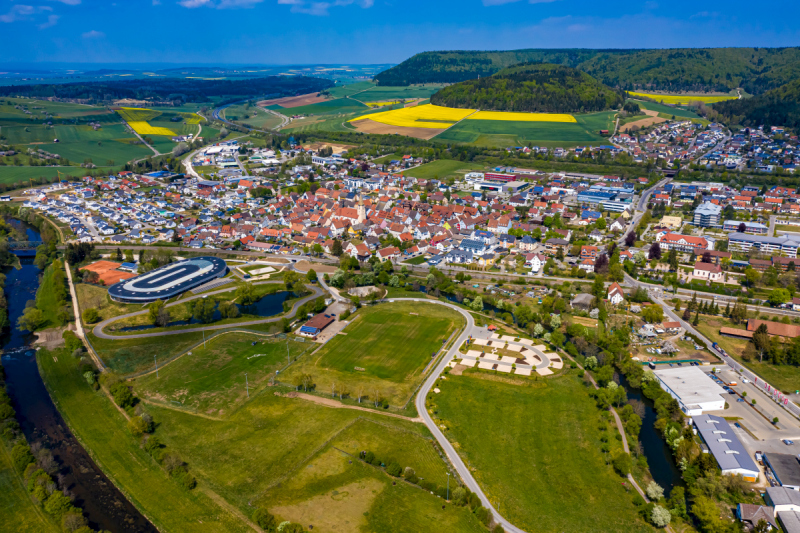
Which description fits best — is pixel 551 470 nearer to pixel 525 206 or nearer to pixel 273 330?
pixel 273 330

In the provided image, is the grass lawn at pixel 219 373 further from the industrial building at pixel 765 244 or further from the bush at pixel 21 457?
the industrial building at pixel 765 244

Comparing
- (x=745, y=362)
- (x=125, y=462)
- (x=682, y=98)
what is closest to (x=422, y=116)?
(x=682, y=98)

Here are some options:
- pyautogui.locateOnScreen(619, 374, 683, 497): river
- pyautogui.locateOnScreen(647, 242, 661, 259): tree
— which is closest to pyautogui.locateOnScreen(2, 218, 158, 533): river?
pyautogui.locateOnScreen(619, 374, 683, 497): river

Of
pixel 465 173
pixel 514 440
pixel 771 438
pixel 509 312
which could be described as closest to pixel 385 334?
pixel 509 312

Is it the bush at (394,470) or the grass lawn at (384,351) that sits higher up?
the grass lawn at (384,351)

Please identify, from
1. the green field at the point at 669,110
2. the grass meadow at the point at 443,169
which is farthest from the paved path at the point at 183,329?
the green field at the point at 669,110

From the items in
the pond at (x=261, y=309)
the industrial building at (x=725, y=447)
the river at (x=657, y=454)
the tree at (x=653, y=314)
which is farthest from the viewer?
the pond at (x=261, y=309)

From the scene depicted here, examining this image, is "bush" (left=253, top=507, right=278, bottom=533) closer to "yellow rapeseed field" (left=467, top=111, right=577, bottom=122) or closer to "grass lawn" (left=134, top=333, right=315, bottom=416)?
"grass lawn" (left=134, top=333, right=315, bottom=416)
